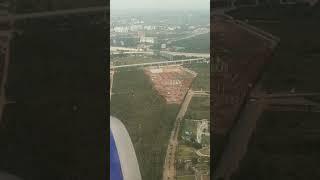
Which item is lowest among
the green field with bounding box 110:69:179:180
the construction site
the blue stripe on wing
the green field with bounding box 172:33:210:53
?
the blue stripe on wing

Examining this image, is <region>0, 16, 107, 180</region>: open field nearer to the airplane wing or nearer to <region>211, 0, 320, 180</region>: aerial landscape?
the airplane wing

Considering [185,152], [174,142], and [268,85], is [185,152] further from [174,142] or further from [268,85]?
[268,85]

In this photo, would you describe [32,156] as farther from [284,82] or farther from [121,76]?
[284,82]

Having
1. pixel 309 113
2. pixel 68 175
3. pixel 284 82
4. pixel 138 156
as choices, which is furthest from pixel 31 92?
pixel 309 113

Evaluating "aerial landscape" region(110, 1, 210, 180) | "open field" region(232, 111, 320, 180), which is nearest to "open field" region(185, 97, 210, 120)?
"aerial landscape" region(110, 1, 210, 180)

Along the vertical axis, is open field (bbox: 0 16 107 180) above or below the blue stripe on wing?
above

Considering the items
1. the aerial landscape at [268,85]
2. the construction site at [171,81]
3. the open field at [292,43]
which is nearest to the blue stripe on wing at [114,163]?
the construction site at [171,81]
